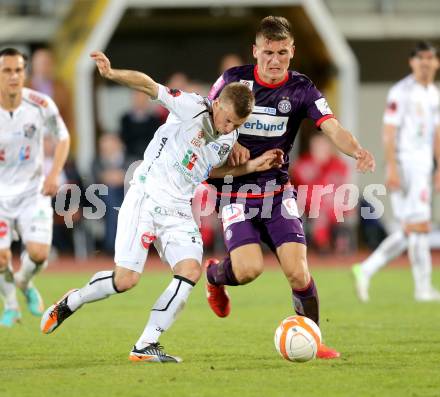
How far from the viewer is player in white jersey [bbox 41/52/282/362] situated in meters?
8.18

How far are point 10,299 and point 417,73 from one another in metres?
5.44

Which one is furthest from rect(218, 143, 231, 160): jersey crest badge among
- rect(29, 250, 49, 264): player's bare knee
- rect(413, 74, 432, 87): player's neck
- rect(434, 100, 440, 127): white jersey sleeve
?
rect(434, 100, 440, 127): white jersey sleeve

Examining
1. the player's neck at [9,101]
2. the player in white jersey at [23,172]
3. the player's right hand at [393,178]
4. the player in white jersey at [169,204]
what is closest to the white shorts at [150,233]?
the player in white jersey at [169,204]

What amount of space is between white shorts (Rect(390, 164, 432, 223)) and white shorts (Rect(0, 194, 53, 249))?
4.35m

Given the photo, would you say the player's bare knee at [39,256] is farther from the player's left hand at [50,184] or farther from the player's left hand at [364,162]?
the player's left hand at [364,162]

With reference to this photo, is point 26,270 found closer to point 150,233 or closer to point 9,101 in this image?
point 9,101

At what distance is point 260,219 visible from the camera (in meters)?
9.08

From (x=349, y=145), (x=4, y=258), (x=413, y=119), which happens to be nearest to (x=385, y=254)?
(x=413, y=119)

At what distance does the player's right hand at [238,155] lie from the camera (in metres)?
8.71

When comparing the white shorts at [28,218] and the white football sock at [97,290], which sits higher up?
the white shorts at [28,218]

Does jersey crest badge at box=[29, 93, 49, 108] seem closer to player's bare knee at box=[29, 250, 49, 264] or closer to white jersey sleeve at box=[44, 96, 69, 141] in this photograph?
white jersey sleeve at box=[44, 96, 69, 141]

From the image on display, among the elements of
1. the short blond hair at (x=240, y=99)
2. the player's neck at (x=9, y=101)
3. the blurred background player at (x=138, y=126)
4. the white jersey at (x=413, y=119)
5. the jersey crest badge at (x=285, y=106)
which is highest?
the blurred background player at (x=138, y=126)

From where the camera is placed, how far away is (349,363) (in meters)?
8.12

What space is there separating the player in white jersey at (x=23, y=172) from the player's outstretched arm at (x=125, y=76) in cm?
299
